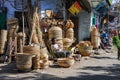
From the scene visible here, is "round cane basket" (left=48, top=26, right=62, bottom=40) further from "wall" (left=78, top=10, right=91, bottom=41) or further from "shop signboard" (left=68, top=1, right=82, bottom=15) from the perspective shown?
"wall" (left=78, top=10, right=91, bottom=41)

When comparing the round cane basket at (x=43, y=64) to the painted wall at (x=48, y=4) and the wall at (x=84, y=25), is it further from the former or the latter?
the wall at (x=84, y=25)

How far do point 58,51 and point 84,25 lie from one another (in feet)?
19.1

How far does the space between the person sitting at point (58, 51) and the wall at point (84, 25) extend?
4.47 meters

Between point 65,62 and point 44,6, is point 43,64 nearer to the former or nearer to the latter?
point 65,62

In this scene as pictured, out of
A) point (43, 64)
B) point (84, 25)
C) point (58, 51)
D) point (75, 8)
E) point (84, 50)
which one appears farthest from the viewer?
point (84, 25)

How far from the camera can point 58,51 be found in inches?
622

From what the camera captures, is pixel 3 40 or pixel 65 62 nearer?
pixel 65 62

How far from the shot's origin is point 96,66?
583 inches

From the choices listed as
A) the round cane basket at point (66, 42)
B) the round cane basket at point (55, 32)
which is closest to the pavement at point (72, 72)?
the round cane basket at point (55, 32)

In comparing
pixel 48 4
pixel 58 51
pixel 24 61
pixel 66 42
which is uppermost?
pixel 48 4

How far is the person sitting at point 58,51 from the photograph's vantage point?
15484 mm

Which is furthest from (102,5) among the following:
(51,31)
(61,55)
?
(61,55)

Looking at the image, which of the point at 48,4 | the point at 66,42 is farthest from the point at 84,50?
the point at 48,4

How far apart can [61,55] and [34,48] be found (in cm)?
246
